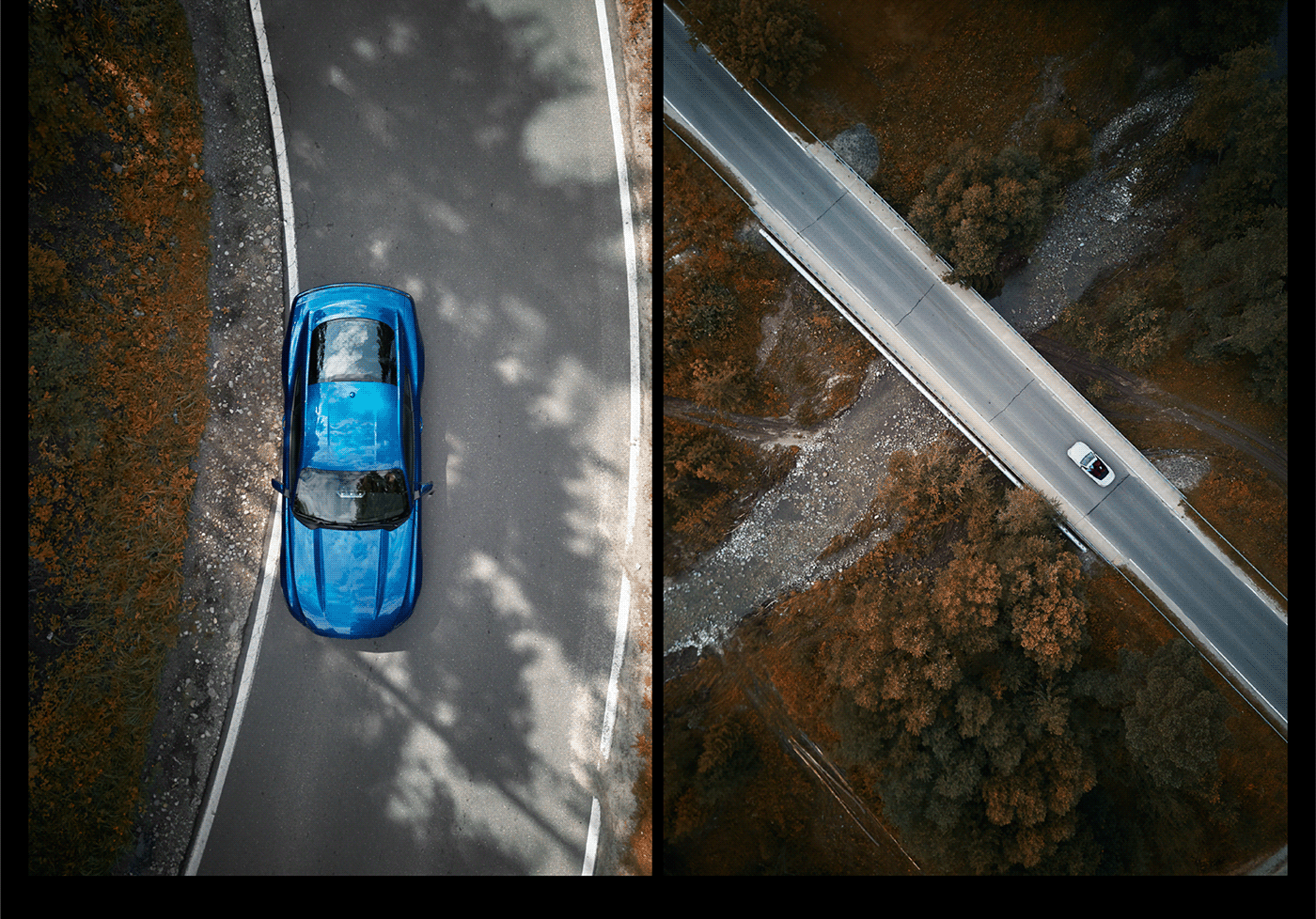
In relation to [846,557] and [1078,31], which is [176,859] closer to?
[846,557]

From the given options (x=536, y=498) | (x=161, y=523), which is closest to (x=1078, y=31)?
(x=536, y=498)


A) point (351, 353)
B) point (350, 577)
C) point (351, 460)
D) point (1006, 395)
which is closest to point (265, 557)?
point (350, 577)

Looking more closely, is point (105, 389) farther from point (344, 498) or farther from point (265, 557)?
point (344, 498)

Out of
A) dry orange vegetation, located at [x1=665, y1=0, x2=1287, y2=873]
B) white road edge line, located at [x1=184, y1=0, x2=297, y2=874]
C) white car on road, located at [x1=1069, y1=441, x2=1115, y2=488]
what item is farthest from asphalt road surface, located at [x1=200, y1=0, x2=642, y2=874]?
white car on road, located at [x1=1069, y1=441, x2=1115, y2=488]

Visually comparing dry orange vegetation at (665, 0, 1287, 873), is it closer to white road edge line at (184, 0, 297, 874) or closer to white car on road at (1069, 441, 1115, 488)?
white car on road at (1069, 441, 1115, 488)

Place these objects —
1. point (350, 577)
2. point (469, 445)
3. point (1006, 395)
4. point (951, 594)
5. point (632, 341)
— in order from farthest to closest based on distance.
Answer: point (1006, 395) → point (951, 594) → point (632, 341) → point (469, 445) → point (350, 577)

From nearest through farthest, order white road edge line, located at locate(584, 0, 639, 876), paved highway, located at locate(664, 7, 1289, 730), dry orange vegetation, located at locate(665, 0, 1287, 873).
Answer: white road edge line, located at locate(584, 0, 639, 876) < dry orange vegetation, located at locate(665, 0, 1287, 873) < paved highway, located at locate(664, 7, 1289, 730)
